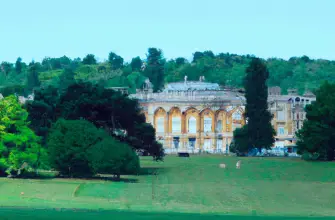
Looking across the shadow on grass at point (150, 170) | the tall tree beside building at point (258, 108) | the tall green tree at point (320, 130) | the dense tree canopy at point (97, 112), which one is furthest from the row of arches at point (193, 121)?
the dense tree canopy at point (97, 112)

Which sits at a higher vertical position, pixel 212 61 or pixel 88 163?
pixel 212 61

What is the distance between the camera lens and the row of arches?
12419 centimetres

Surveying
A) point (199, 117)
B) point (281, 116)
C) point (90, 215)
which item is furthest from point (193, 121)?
point (90, 215)

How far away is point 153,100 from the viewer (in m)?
125

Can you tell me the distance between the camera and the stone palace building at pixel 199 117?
406ft

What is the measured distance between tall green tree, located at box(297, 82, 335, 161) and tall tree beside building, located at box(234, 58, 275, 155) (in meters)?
6.95

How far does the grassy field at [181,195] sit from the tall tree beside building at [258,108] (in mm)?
22870

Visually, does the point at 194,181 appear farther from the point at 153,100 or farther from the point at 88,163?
the point at 153,100

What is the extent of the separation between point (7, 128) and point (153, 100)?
56413 millimetres

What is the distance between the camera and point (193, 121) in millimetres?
125312

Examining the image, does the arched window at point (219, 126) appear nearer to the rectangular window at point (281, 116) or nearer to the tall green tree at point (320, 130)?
the rectangular window at point (281, 116)

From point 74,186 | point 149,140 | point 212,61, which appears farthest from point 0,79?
point 74,186

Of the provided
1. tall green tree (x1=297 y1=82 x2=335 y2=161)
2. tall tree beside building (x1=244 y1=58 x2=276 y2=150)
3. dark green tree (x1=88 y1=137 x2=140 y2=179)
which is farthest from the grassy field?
tall tree beside building (x1=244 y1=58 x2=276 y2=150)

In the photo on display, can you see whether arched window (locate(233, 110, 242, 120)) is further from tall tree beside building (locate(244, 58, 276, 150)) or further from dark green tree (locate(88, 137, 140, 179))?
dark green tree (locate(88, 137, 140, 179))
